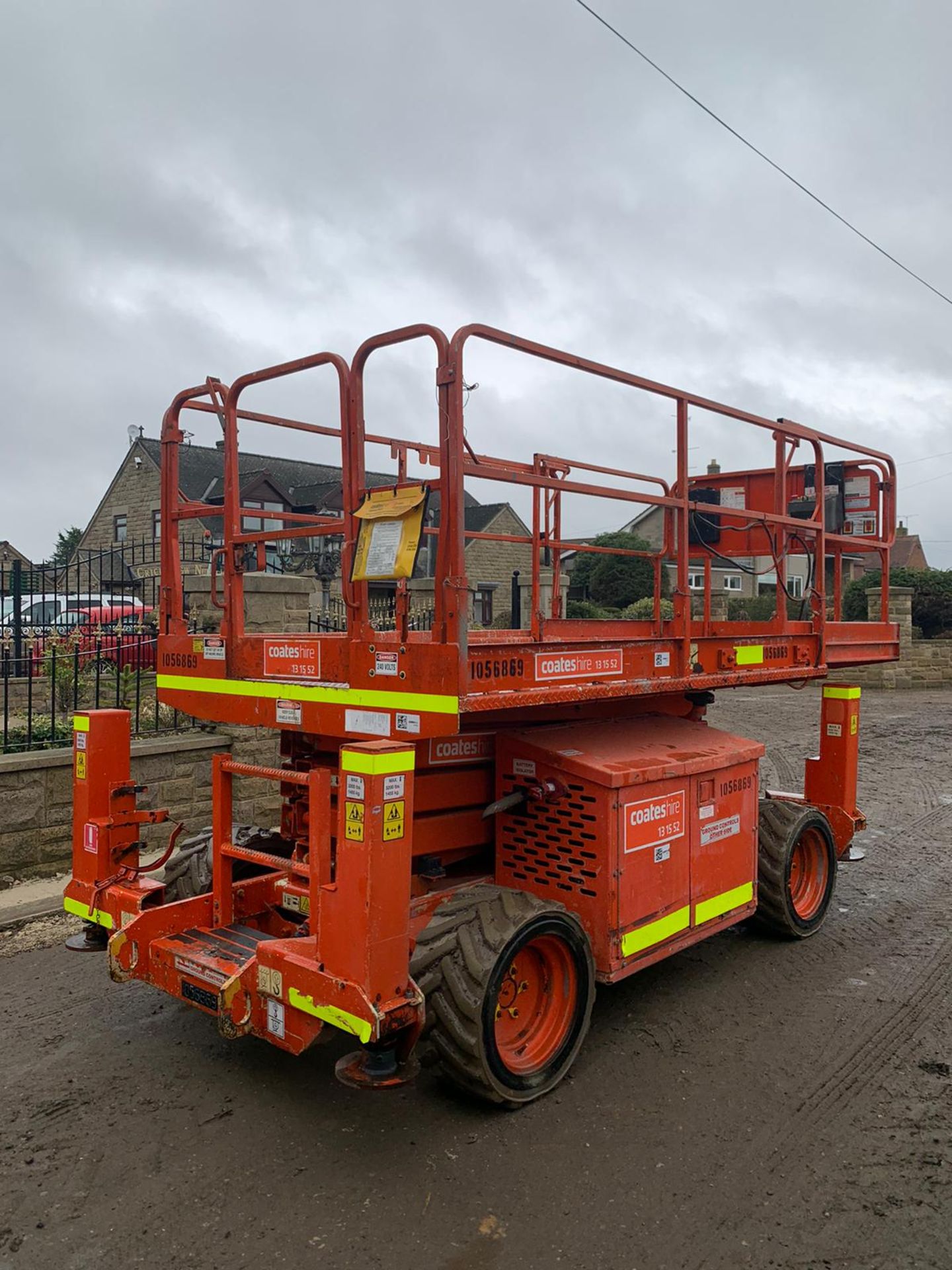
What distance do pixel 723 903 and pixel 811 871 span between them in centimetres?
131

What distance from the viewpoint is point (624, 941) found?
399cm

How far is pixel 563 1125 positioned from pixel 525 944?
2.16ft

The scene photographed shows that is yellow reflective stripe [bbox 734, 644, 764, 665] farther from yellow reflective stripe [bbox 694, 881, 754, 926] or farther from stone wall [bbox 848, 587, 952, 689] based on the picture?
stone wall [bbox 848, 587, 952, 689]

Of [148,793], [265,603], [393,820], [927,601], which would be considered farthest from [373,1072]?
[927,601]

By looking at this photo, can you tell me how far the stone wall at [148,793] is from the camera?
6137 mm

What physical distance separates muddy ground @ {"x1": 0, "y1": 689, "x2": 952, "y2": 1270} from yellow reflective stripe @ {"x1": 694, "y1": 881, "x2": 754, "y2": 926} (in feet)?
1.42

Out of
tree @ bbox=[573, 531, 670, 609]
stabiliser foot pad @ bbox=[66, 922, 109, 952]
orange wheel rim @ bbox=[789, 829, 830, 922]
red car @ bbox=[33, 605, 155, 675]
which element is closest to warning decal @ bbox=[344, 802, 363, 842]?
stabiliser foot pad @ bbox=[66, 922, 109, 952]

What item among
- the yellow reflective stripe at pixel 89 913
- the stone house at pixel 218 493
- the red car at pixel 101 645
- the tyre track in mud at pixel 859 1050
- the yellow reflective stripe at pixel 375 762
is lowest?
Result: the tyre track in mud at pixel 859 1050

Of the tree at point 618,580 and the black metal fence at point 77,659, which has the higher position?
the tree at point 618,580

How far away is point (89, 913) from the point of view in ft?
13.4

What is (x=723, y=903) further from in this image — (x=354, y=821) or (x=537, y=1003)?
(x=354, y=821)

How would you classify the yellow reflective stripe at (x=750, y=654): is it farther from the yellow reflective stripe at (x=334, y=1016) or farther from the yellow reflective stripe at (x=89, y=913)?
the yellow reflective stripe at (x=89, y=913)

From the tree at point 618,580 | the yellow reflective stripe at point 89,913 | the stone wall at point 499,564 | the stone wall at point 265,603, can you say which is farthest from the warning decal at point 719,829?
the tree at point 618,580

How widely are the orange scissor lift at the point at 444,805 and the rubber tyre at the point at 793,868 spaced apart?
0.02 meters
